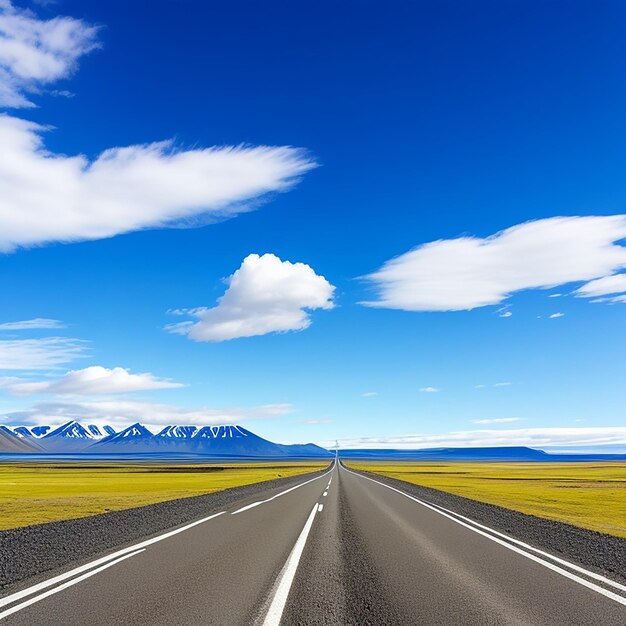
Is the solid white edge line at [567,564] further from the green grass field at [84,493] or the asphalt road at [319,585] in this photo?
the green grass field at [84,493]

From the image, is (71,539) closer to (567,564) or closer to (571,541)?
(567,564)

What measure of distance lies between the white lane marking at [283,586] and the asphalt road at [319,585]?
0.08 feet

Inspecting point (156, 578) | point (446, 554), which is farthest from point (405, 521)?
point (156, 578)

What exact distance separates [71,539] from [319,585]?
8392 millimetres

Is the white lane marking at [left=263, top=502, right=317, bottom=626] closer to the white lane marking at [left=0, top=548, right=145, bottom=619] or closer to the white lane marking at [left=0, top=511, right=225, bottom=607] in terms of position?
the white lane marking at [left=0, top=548, right=145, bottom=619]

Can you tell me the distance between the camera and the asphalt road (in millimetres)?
6469

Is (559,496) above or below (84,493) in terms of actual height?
above

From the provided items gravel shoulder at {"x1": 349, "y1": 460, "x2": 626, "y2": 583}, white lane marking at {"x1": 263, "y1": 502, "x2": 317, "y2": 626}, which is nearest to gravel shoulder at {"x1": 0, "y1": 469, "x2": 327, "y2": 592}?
white lane marking at {"x1": 263, "y1": 502, "x2": 317, "y2": 626}

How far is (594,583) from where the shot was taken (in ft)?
27.3

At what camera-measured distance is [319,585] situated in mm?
8055

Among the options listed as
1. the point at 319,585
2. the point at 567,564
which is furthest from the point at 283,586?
the point at 567,564

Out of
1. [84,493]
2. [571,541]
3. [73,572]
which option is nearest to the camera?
[73,572]

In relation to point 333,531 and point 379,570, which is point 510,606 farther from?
point 333,531

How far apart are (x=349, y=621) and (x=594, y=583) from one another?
14.8 ft
